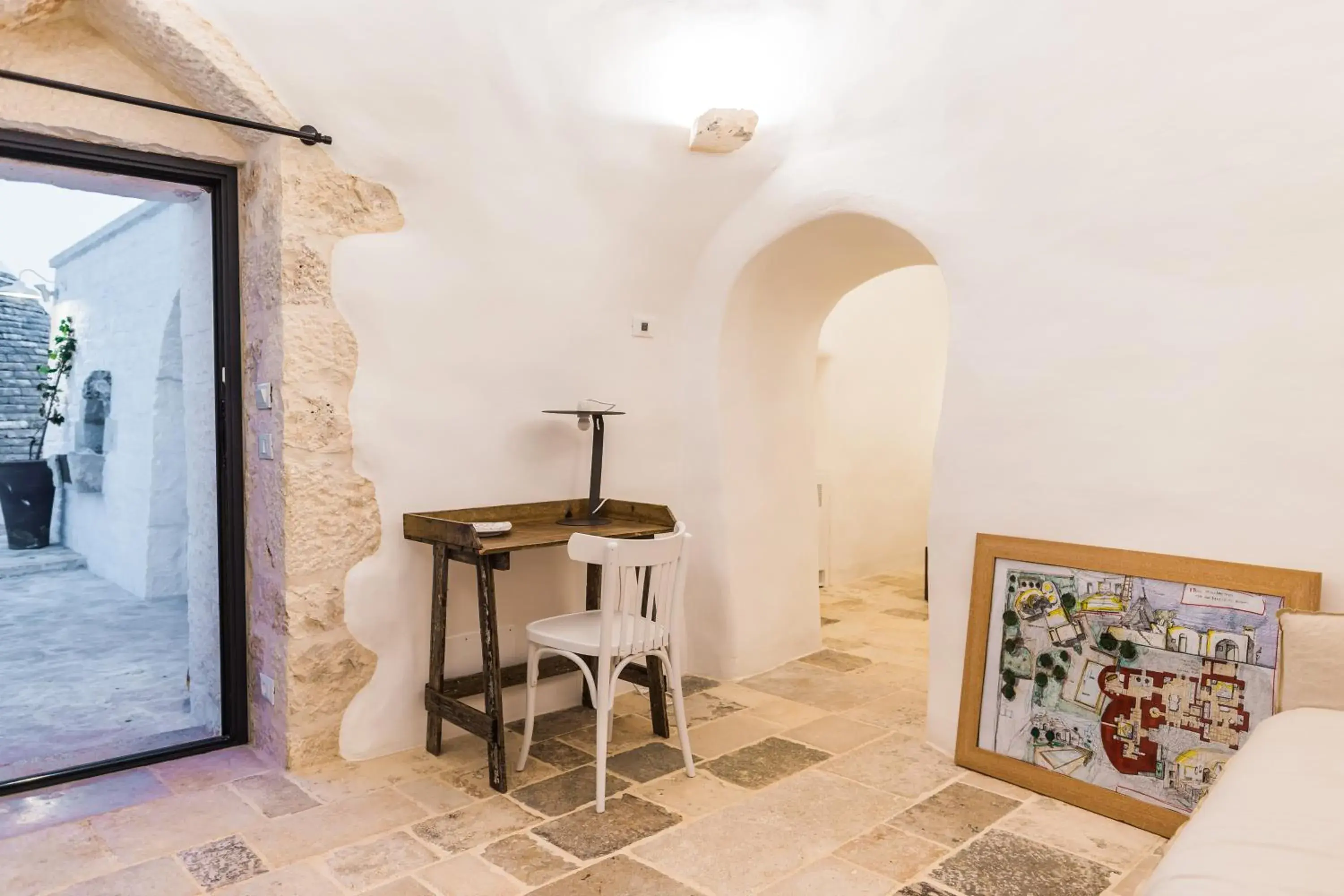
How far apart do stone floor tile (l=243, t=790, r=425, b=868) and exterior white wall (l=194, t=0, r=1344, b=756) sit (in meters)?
0.37

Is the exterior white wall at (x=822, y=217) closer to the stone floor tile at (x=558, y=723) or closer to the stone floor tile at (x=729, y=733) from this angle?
the stone floor tile at (x=558, y=723)

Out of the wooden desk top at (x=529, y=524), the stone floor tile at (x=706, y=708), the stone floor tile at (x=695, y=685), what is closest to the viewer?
the wooden desk top at (x=529, y=524)

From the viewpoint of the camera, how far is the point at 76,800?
2568mm

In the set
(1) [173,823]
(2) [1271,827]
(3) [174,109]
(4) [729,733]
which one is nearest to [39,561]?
(1) [173,823]

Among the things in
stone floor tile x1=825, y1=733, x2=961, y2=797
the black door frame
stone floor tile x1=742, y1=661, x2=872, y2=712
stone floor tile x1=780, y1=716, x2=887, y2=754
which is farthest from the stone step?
stone floor tile x1=825, y1=733, x2=961, y2=797

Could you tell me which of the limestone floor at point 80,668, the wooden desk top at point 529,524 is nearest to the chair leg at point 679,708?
the wooden desk top at point 529,524

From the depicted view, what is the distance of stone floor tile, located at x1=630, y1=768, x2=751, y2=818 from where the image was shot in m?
2.59

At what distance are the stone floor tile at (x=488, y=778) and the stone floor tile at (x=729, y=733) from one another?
57 cm

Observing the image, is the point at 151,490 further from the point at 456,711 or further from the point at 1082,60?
the point at 1082,60

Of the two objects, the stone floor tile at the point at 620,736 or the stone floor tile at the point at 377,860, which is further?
the stone floor tile at the point at 620,736

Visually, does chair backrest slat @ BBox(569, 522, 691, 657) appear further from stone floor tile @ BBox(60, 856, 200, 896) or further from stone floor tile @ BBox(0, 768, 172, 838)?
stone floor tile @ BBox(0, 768, 172, 838)

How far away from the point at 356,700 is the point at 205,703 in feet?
3.12

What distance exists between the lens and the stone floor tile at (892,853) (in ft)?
7.29

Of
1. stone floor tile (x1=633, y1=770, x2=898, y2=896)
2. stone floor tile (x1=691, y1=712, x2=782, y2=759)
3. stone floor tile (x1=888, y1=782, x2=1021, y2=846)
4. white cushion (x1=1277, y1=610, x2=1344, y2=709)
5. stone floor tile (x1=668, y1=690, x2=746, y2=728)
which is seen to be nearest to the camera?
white cushion (x1=1277, y1=610, x2=1344, y2=709)
